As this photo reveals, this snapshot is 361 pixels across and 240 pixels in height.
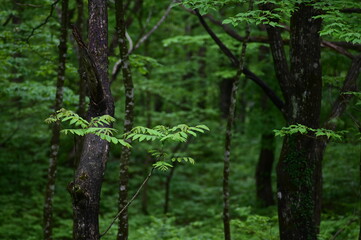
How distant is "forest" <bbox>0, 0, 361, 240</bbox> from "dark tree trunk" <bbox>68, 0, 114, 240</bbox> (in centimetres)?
1

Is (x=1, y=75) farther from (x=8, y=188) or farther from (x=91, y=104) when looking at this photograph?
(x=91, y=104)

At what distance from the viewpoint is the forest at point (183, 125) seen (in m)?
4.28

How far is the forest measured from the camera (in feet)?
14.0

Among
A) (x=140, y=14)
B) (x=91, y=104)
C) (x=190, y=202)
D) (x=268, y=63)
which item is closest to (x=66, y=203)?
(x=190, y=202)

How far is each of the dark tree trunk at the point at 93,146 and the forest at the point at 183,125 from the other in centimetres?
1

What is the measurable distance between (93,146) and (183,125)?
3.75 ft

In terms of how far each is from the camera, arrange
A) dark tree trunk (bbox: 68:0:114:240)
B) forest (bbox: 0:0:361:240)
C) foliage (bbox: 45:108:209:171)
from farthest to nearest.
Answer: forest (bbox: 0:0:361:240)
dark tree trunk (bbox: 68:0:114:240)
foliage (bbox: 45:108:209:171)

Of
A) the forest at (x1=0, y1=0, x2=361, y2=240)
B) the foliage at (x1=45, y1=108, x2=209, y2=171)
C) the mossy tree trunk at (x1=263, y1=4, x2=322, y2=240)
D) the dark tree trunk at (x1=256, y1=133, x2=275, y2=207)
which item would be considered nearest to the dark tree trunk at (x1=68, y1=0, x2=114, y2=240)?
the forest at (x1=0, y1=0, x2=361, y2=240)

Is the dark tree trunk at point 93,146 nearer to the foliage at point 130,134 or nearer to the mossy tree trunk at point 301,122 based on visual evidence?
the foliage at point 130,134

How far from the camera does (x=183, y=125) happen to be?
138 inches

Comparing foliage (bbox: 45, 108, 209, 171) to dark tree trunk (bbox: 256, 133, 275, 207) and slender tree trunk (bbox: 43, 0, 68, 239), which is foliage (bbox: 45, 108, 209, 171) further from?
dark tree trunk (bbox: 256, 133, 275, 207)

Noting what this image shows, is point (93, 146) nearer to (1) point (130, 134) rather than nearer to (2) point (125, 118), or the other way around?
(1) point (130, 134)

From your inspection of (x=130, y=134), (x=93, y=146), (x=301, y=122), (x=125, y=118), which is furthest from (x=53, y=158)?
(x=301, y=122)

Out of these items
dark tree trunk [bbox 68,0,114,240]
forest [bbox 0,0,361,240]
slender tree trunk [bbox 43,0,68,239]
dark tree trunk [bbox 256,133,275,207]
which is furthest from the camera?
dark tree trunk [bbox 256,133,275,207]
